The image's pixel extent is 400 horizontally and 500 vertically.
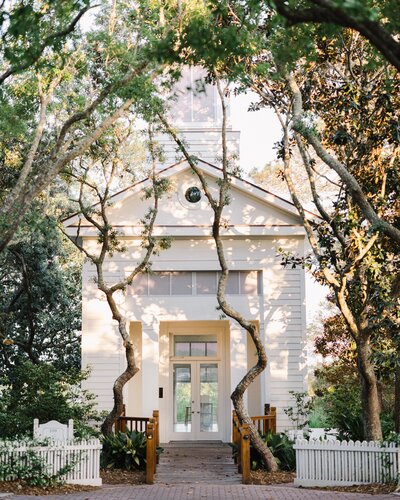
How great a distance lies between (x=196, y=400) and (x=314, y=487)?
9.25 metres

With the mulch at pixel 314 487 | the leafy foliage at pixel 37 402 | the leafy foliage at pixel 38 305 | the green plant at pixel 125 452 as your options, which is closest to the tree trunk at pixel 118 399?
the leafy foliage at pixel 37 402

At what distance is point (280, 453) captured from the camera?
17.2 m

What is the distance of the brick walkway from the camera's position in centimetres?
1309

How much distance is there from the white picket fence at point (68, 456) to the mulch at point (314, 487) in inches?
128

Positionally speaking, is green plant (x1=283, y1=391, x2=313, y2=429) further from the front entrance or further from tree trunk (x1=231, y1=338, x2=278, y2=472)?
tree trunk (x1=231, y1=338, x2=278, y2=472)

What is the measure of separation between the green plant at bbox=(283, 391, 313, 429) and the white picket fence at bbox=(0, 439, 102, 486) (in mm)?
7012

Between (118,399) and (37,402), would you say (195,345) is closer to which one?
(118,399)

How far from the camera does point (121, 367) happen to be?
843 inches

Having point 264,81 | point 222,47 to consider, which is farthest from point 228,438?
→ point 222,47

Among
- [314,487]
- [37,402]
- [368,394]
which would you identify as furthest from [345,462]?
[37,402]

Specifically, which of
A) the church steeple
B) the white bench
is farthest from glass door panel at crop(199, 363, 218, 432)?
the white bench

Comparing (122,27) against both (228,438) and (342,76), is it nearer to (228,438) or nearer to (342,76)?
(342,76)

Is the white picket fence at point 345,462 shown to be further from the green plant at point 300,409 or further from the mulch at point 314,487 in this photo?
the green plant at point 300,409

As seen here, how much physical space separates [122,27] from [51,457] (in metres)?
9.26
